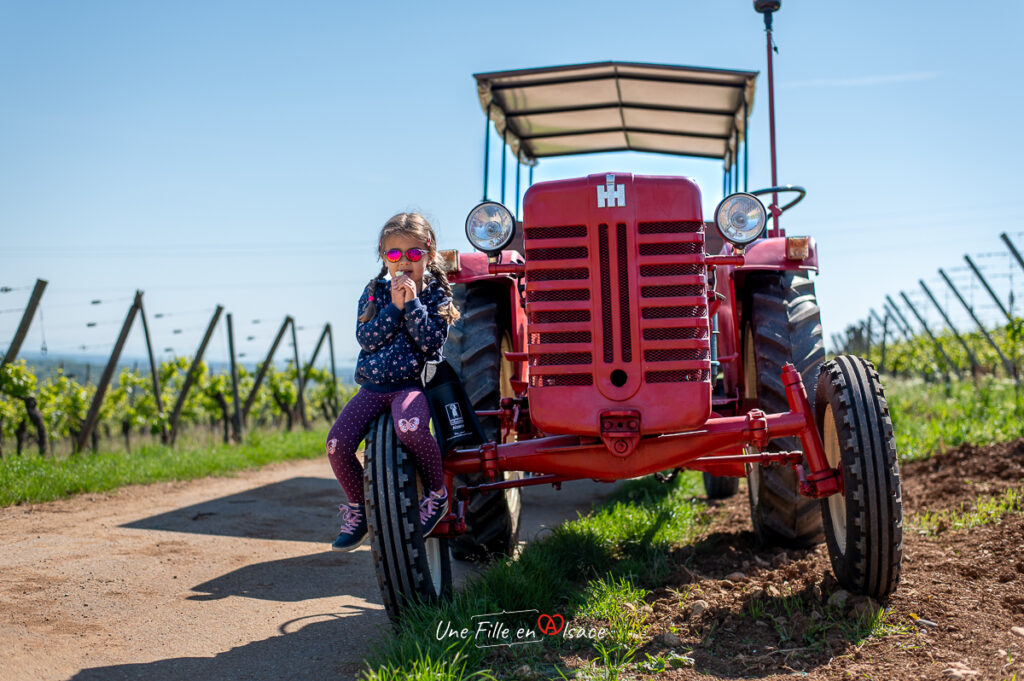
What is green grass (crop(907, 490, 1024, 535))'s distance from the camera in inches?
175

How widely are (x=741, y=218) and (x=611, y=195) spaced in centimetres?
78

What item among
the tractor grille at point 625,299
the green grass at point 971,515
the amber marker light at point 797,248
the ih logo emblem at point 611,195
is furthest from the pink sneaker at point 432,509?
the green grass at point 971,515

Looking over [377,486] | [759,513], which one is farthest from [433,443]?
[759,513]

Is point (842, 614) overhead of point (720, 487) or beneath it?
overhead

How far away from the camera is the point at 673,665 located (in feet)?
9.14

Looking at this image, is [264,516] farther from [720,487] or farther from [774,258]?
[774,258]

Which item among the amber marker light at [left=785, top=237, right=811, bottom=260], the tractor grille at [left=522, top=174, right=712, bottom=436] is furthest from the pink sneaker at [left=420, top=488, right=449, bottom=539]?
the amber marker light at [left=785, top=237, right=811, bottom=260]

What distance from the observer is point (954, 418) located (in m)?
8.92

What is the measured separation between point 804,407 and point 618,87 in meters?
3.36

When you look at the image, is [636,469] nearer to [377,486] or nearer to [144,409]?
[377,486]

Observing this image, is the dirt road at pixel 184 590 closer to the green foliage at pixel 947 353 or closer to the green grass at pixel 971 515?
the green grass at pixel 971 515

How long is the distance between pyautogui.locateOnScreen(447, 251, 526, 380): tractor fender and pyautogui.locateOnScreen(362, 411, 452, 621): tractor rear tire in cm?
135

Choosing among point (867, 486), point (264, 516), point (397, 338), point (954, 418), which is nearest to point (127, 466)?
point (264, 516)

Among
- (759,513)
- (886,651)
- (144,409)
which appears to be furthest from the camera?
(144,409)
